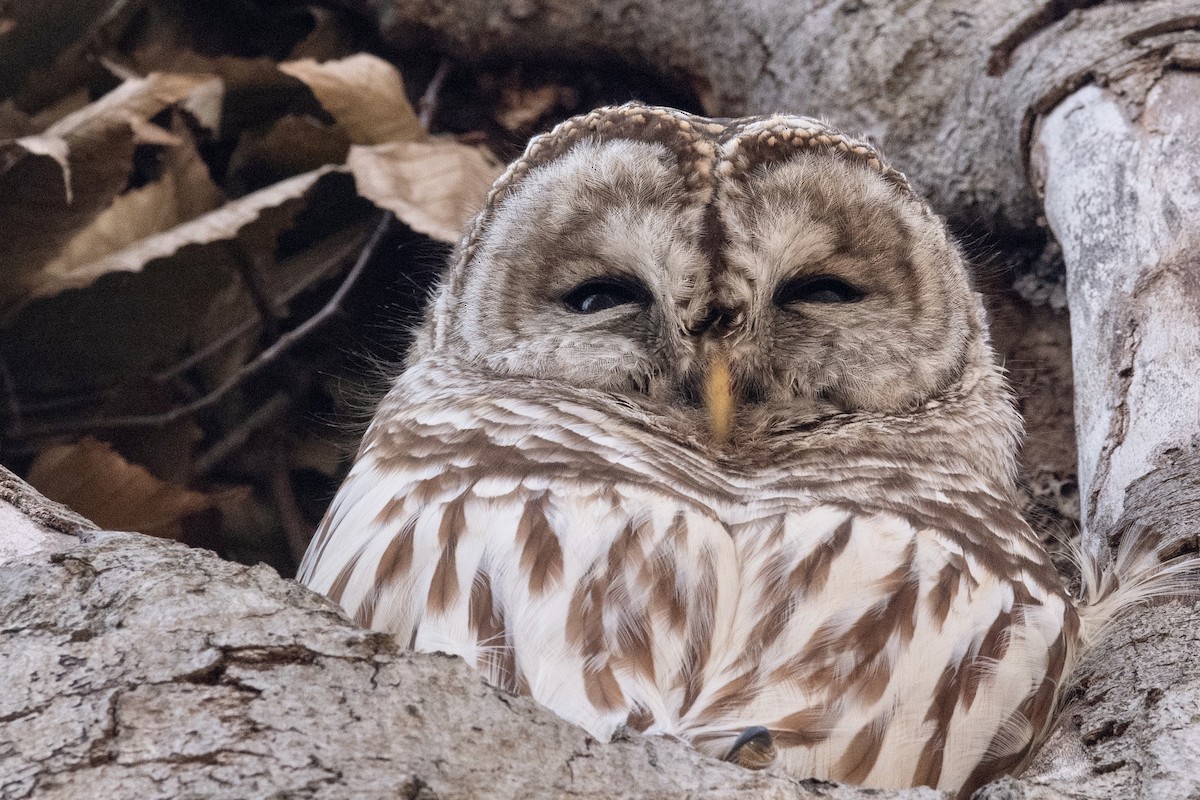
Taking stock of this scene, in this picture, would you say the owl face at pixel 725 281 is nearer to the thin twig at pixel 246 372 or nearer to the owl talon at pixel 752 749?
the owl talon at pixel 752 749

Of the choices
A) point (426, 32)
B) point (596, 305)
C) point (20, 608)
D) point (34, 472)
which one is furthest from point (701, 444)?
point (426, 32)

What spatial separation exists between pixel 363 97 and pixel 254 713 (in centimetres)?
268

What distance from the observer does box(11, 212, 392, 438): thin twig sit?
3.46m

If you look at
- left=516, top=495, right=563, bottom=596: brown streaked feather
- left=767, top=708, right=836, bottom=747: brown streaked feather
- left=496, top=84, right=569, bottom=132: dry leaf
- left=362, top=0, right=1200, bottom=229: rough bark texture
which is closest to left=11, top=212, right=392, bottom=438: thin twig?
left=496, top=84, right=569, bottom=132: dry leaf

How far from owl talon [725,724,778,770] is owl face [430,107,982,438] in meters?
0.86

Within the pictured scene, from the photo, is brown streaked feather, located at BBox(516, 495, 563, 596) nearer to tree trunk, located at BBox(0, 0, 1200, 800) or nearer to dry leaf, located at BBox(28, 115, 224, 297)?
tree trunk, located at BBox(0, 0, 1200, 800)

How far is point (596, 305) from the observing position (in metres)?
2.65

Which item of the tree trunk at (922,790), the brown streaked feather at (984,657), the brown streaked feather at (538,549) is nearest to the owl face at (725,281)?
the tree trunk at (922,790)

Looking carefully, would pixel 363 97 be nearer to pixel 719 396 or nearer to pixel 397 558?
pixel 719 396

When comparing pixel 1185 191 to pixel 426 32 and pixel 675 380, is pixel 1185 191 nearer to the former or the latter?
pixel 675 380

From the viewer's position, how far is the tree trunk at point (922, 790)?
1310mm

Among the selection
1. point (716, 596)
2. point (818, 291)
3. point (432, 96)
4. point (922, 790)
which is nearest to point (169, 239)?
point (432, 96)

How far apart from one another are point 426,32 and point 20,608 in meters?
3.04

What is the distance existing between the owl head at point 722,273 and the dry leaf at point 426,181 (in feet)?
2.38
